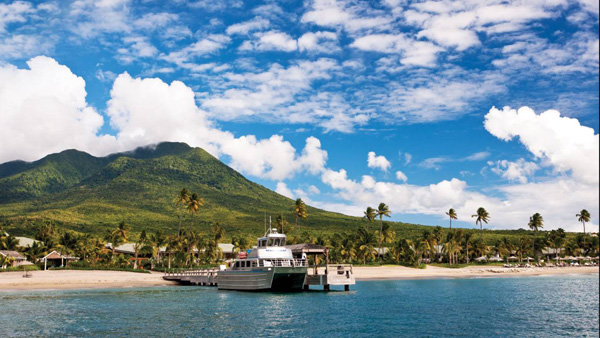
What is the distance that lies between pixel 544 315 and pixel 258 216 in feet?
501

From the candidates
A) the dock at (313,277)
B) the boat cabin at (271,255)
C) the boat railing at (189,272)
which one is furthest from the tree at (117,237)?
the boat cabin at (271,255)

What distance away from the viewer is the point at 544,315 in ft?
143

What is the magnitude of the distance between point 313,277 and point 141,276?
112 feet

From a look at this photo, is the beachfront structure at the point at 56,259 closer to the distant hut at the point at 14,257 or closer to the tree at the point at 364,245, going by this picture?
the distant hut at the point at 14,257

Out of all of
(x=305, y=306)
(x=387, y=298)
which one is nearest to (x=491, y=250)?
(x=387, y=298)

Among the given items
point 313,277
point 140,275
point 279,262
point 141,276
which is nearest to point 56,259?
point 140,275

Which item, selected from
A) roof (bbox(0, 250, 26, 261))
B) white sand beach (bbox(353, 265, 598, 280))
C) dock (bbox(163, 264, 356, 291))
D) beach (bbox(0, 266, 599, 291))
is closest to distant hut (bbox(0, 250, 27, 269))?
roof (bbox(0, 250, 26, 261))

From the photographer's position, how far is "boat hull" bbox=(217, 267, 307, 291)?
60.7 m

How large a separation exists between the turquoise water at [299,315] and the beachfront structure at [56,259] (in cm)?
3084

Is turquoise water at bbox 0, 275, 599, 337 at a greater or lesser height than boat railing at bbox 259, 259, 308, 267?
lesser

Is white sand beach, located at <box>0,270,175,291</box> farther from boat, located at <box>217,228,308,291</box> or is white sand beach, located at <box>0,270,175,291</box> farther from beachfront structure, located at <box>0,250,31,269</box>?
boat, located at <box>217,228,308,291</box>

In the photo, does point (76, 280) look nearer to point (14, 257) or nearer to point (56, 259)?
point (14, 257)

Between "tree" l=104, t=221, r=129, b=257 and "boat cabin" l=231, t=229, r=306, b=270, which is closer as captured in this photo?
"boat cabin" l=231, t=229, r=306, b=270

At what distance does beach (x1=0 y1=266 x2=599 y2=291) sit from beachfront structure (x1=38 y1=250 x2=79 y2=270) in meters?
9.23
